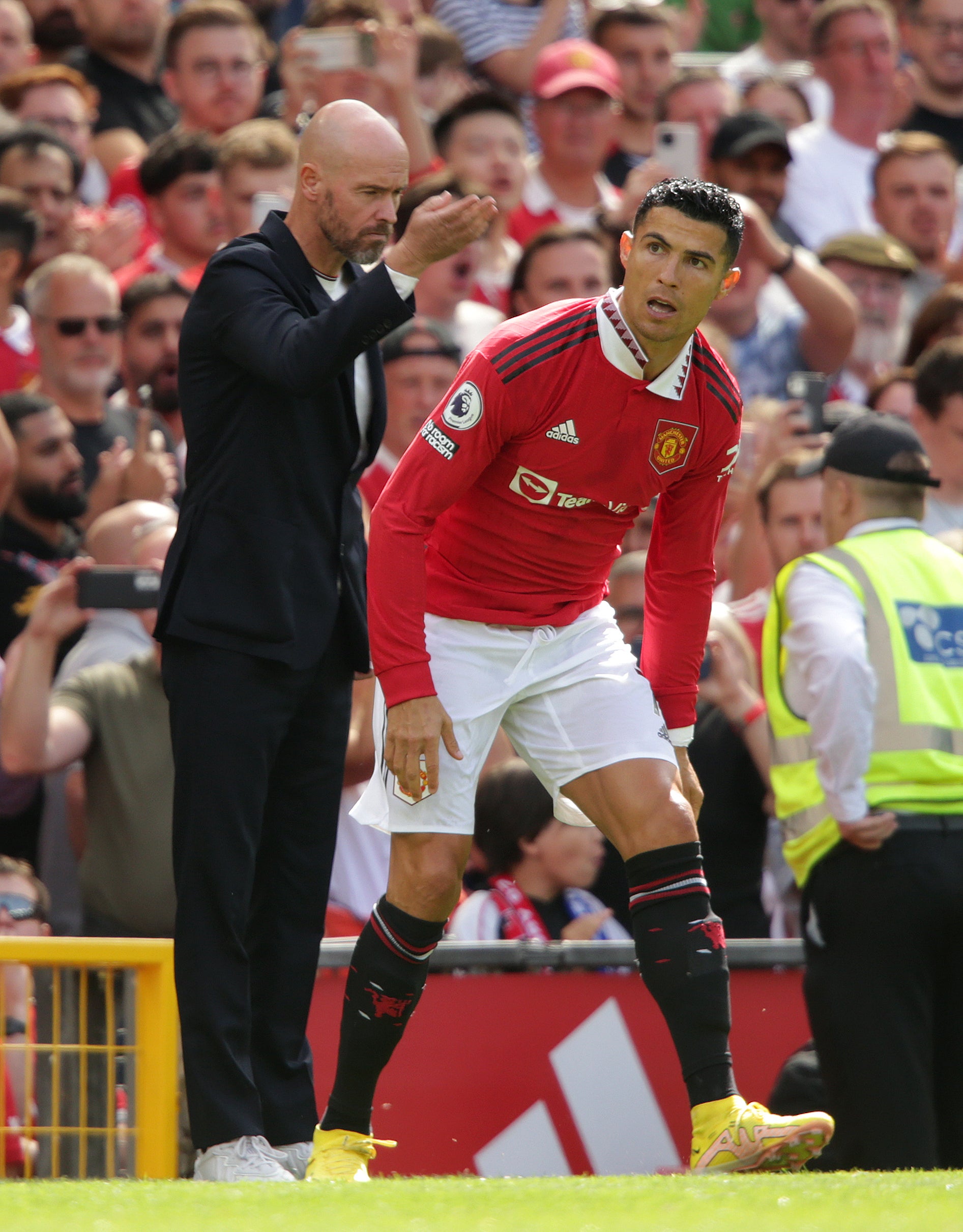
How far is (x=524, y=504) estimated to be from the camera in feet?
14.1

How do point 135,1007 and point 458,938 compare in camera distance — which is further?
point 458,938

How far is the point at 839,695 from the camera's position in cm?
537

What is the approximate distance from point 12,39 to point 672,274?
6509mm

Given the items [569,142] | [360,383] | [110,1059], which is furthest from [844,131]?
[110,1059]

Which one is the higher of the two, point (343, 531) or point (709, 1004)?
point (343, 531)

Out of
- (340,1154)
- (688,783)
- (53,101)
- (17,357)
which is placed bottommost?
(340,1154)

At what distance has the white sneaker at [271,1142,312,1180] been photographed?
14.8 feet

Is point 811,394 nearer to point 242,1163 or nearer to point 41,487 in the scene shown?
point 41,487

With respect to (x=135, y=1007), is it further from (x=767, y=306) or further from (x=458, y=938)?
(x=767, y=306)

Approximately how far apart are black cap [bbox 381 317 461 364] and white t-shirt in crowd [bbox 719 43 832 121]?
510cm

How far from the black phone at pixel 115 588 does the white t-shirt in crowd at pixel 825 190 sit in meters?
5.77

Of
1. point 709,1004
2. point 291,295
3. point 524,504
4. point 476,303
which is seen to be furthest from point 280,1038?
point 476,303

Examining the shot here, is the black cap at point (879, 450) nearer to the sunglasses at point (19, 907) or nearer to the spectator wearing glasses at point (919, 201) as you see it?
the sunglasses at point (19, 907)

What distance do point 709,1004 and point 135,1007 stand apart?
1456mm
